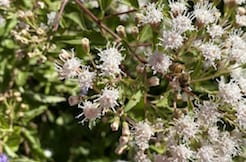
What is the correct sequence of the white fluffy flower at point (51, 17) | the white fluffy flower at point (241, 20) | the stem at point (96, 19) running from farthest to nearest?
the white fluffy flower at point (51, 17)
the stem at point (96, 19)
the white fluffy flower at point (241, 20)

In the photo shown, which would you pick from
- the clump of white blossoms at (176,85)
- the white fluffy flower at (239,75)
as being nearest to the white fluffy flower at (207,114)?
the clump of white blossoms at (176,85)

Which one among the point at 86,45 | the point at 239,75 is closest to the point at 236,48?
the point at 239,75

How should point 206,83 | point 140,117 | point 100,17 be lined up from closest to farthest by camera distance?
point 140,117
point 100,17
point 206,83

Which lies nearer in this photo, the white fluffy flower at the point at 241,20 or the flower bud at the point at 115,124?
the flower bud at the point at 115,124

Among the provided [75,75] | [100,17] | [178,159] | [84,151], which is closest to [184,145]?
[178,159]

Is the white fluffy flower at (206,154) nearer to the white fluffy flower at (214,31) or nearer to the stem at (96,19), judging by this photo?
the white fluffy flower at (214,31)

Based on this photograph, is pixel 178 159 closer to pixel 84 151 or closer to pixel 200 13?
pixel 200 13

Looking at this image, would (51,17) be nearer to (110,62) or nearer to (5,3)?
(5,3)
